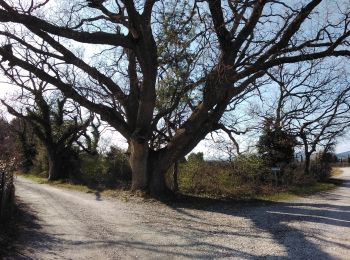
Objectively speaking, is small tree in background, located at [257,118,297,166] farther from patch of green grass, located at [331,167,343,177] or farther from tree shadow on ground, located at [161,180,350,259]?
patch of green grass, located at [331,167,343,177]

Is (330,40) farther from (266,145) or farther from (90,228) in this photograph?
(266,145)

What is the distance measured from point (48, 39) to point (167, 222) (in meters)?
8.91

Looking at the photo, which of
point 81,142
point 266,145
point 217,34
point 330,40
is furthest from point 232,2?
point 81,142

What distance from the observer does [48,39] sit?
687 inches

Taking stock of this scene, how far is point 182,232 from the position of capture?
11.3 meters

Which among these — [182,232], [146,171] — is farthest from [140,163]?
[182,232]

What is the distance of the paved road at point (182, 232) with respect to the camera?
354 inches

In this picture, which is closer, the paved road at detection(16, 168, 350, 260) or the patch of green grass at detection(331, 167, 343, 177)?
the paved road at detection(16, 168, 350, 260)

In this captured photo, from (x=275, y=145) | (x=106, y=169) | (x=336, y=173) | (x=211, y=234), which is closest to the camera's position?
(x=211, y=234)

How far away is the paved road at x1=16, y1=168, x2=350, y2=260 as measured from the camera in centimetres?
898

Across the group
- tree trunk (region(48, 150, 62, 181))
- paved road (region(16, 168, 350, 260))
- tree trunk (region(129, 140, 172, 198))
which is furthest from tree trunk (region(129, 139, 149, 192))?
tree trunk (region(48, 150, 62, 181))

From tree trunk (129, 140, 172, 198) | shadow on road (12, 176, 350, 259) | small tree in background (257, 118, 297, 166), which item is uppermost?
small tree in background (257, 118, 297, 166)

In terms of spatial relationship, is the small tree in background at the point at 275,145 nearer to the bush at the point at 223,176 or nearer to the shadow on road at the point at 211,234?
the bush at the point at 223,176

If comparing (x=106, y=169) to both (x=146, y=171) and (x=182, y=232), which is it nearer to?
(x=146, y=171)
